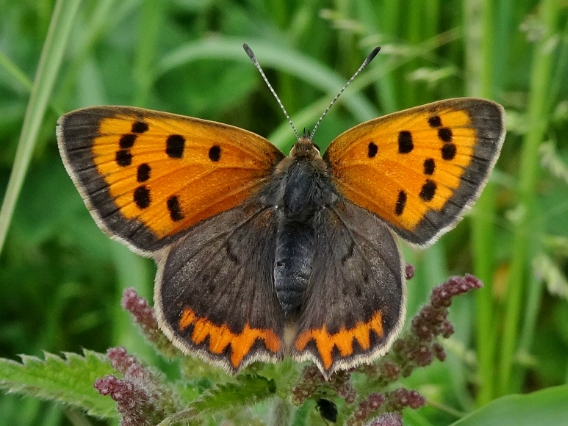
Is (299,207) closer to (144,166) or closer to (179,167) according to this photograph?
(179,167)

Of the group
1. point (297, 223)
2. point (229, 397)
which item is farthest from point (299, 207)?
point (229, 397)

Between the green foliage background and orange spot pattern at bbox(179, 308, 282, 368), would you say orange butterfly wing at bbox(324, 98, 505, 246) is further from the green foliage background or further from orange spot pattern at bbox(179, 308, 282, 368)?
the green foliage background

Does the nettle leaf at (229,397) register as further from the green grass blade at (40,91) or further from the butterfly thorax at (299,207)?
the green grass blade at (40,91)

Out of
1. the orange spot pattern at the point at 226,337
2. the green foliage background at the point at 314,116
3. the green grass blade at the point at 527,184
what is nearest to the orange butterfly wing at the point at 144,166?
the orange spot pattern at the point at 226,337

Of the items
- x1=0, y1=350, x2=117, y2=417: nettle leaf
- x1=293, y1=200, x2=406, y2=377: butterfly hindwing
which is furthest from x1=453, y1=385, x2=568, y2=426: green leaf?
x1=0, y1=350, x2=117, y2=417: nettle leaf

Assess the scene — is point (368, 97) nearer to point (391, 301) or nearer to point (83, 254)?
point (83, 254)

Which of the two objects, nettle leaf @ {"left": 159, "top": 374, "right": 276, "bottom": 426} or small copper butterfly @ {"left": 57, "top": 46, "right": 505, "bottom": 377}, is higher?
small copper butterfly @ {"left": 57, "top": 46, "right": 505, "bottom": 377}

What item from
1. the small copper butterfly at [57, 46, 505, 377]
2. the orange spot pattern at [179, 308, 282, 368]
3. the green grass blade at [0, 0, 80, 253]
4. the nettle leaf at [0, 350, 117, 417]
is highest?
the green grass blade at [0, 0, 80, 253]
